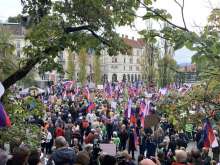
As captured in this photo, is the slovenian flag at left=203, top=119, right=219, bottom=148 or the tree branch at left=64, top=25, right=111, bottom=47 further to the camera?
the slovenian flag at left=203, top=119, right=219, bottom=148

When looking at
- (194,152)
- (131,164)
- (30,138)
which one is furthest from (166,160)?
(131,164)

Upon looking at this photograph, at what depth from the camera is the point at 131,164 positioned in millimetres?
8227

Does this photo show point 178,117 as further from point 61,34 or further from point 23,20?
point 23,20

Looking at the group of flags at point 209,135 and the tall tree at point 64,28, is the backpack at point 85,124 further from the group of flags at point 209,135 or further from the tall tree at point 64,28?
the tall tree at point 64,28

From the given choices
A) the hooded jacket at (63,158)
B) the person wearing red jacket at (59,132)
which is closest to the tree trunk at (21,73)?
the hooded jacket at (63,158)

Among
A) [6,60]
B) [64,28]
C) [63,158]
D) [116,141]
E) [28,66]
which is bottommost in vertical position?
[116,141]

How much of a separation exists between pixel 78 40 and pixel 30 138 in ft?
7.59

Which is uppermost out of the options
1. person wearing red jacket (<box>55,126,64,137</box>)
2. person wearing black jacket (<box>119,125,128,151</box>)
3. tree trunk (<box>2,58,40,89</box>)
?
tree trunk (<box>2,58,40,89</box>)

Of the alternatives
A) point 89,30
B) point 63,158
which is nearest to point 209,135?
point 89,30

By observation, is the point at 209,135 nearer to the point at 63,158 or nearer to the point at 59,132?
the point at 63,158

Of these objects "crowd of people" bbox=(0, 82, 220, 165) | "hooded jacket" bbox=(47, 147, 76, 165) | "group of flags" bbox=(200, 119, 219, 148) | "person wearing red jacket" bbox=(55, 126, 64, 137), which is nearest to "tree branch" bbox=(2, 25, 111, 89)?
"crowd of people" bbox=(0, 82, 220, 165)

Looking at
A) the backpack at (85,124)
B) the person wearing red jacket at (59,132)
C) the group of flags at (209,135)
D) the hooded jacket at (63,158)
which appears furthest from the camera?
the backpack at (85,124)

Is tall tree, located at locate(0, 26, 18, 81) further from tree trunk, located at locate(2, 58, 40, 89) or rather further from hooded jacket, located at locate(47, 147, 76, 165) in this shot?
hooded jacket, located at locate(47, 147, 76, 165)

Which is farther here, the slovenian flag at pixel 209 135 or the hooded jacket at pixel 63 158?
the slovenian flag at pixel 209 135
